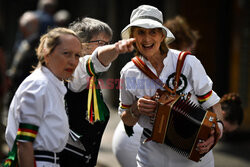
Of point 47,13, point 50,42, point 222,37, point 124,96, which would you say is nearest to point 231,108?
point 124,96

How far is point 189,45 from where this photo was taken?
403cm

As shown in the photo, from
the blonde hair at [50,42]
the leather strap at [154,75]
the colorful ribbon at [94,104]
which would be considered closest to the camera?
the blonde hair at [50,42]

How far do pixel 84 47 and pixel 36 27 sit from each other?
490 centimetres

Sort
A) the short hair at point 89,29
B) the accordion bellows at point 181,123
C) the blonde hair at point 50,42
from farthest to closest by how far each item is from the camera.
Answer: the short hair at point 89,29
the accordion bellows at point 181,123
the blonde hair at point 50,42

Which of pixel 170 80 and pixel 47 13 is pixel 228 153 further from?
pixel 47 13

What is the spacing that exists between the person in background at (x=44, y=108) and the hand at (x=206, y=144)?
90 cm

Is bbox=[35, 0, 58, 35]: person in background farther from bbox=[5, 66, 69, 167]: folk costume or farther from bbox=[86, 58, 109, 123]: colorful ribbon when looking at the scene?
bbox=[5, 66, 69, 167]: folk costume

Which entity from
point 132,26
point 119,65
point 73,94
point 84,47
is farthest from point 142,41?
point 119,65

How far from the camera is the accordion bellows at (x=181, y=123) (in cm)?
285

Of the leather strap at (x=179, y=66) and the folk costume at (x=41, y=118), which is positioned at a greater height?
the leather strap at (x=179, y=66)

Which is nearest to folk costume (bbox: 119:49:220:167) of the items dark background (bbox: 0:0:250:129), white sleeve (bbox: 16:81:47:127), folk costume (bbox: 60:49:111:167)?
folk costume (bbox: 60:49:111:167)

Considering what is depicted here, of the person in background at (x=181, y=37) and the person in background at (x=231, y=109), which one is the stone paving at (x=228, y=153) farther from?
the person in background at (x=181, y=37)

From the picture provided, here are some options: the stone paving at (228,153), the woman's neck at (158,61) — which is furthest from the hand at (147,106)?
the stone paving at (228,153)

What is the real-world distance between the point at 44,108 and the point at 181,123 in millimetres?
939
